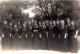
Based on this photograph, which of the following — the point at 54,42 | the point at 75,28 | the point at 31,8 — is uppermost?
the point at 31,8

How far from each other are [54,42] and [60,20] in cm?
146

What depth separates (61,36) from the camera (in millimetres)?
12906

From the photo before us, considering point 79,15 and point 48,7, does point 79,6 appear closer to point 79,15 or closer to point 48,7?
point 79,15

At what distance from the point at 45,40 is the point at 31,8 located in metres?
2.29

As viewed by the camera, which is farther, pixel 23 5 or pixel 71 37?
pixel 23 5

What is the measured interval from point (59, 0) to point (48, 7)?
0.82 metres

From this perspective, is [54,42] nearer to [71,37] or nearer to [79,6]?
[71,37]

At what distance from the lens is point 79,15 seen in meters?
13.2

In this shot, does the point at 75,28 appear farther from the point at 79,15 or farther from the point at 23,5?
the point at 23,5

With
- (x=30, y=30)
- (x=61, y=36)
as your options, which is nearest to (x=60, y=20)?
(x=61, y=36)

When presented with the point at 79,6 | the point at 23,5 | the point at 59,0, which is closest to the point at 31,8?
the point at 23,5

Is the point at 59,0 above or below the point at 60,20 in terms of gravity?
above

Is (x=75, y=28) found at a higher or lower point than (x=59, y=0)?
lower

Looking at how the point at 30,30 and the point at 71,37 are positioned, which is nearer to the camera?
the point at 71,37
